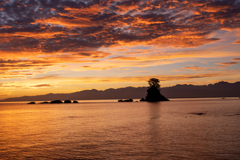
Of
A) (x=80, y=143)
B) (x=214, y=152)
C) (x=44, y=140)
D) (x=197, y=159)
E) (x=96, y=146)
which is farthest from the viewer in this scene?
(x=44, y=140)

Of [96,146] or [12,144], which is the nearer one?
[96,146]

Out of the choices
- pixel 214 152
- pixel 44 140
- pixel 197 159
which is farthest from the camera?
pixel 44 140

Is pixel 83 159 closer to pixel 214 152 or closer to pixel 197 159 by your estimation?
pixel 197 159

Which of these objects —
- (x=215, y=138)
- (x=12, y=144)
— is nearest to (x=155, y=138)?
(x=215, y=138)

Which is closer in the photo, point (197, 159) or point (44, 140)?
point (197, 159)

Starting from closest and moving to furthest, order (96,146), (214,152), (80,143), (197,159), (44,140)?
(197,159), (214,152), (96,146), (80,143), (44,140)

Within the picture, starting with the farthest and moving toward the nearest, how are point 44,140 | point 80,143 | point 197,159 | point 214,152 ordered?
1. point 44,140
2. point 80,143
3. point 214,152
4. point 197,159

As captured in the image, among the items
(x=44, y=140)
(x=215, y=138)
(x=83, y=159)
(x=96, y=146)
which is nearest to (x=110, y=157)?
(x=83, y=159)

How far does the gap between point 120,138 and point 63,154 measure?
1212 centimetres

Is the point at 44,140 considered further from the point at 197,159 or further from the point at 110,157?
the point at 197,159

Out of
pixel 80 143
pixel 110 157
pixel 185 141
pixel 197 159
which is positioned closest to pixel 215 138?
pixel 185 141

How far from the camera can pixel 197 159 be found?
24500 mm

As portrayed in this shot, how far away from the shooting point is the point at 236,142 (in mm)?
32438

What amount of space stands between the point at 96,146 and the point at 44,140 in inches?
437
